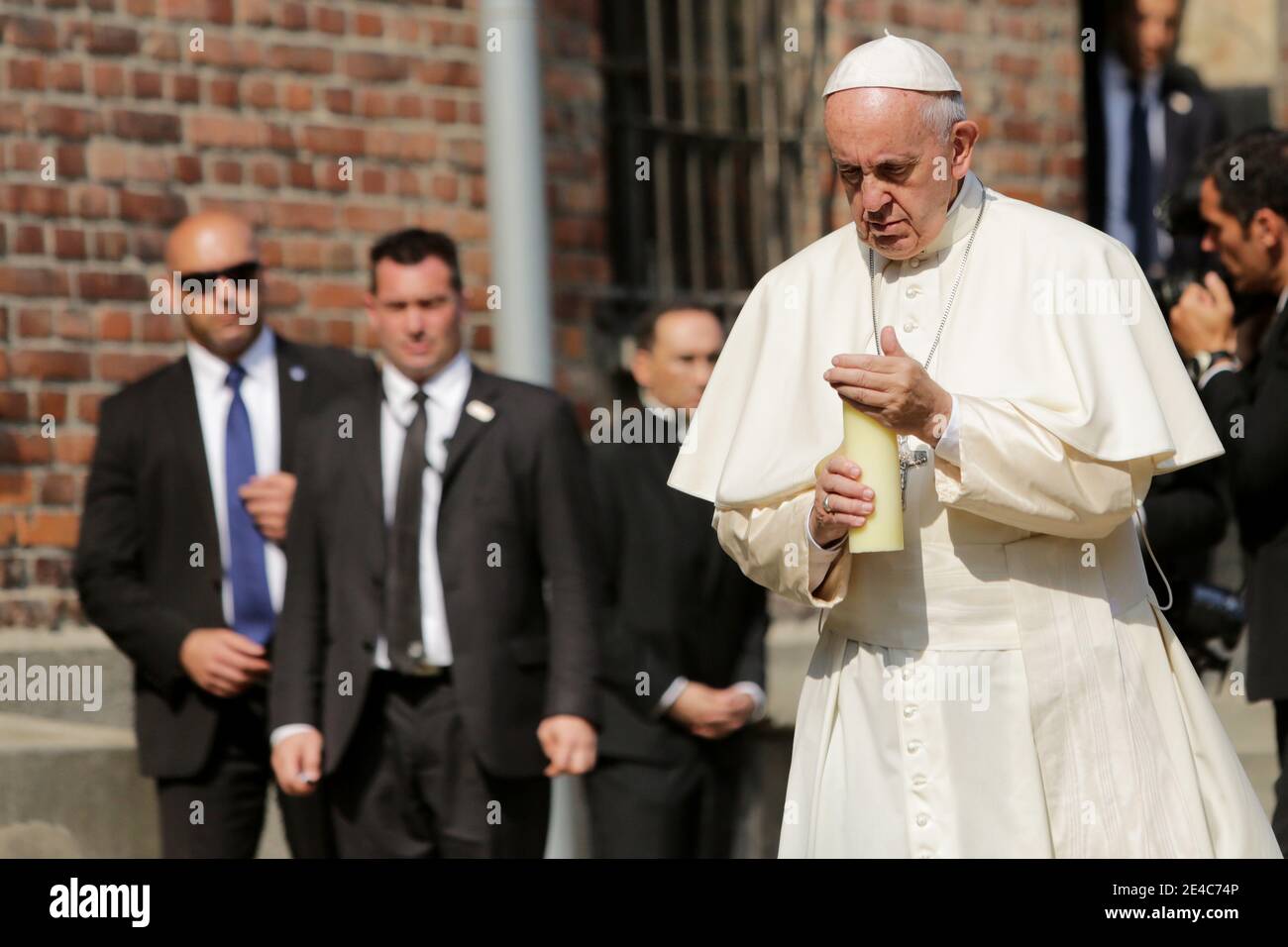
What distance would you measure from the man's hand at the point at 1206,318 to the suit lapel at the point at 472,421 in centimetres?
173

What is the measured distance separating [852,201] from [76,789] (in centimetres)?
318

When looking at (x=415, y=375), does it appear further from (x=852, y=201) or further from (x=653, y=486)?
(x=852, y=201)

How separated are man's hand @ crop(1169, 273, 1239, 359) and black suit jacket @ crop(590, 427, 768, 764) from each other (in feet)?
4.43

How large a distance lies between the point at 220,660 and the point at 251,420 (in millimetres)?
666

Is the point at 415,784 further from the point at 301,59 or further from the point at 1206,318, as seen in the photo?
the point at 301,59

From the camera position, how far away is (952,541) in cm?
391

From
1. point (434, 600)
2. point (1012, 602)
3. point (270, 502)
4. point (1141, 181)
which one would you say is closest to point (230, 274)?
point (270, 502)

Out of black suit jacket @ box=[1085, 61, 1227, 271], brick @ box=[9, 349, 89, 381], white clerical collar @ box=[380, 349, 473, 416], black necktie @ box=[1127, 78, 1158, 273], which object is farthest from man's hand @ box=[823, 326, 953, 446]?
black necktie @ box=[1127, 78, 1158, 273]

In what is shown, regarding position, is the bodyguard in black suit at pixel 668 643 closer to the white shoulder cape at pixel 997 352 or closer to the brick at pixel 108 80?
the white shoulder cape at pixel 997 352

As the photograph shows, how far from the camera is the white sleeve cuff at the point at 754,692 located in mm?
6055

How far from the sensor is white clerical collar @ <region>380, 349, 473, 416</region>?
5.67 meters

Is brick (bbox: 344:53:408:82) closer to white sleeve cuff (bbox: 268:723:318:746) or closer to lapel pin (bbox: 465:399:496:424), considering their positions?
lapel pin (bbox: 465:399:496:424)
